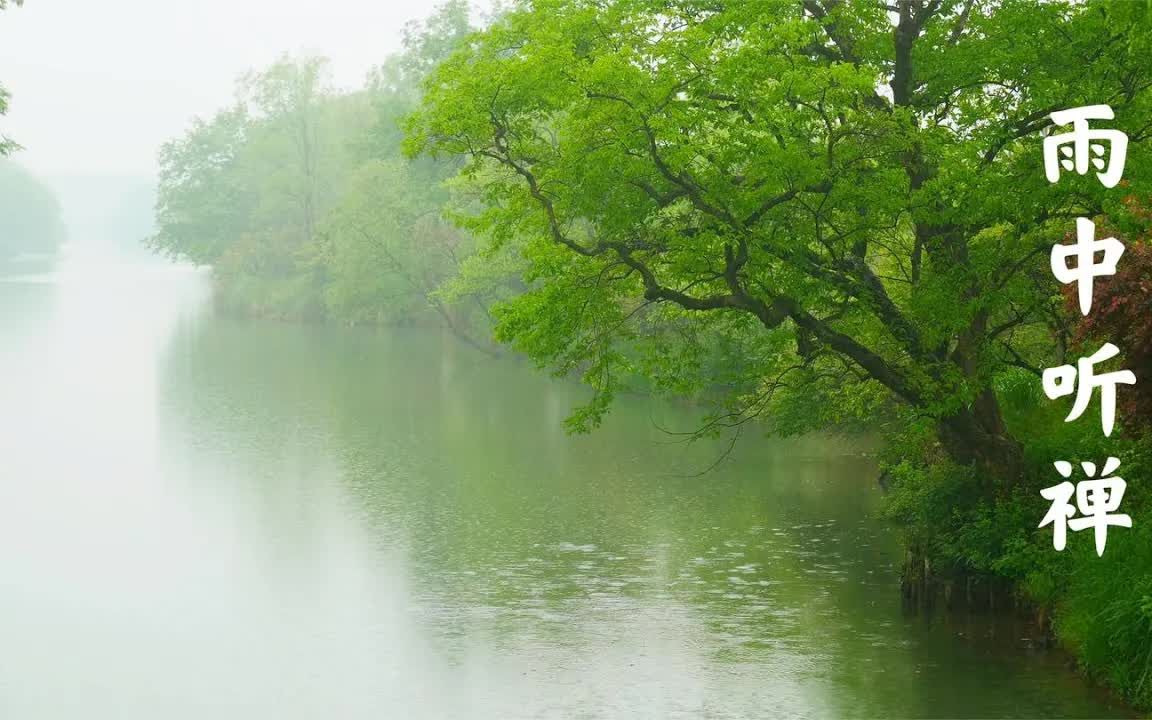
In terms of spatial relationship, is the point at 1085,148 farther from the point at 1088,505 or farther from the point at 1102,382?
the point at 1088,505

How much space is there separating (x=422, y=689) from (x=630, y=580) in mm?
4443

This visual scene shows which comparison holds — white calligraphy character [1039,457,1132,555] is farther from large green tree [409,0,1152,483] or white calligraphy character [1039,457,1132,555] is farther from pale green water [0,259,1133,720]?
large green tree [409,0,1152,483]

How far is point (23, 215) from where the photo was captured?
122 m

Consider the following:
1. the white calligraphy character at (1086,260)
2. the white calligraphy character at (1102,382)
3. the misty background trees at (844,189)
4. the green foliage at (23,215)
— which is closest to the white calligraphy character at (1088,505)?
the misty background trees at (844,189)

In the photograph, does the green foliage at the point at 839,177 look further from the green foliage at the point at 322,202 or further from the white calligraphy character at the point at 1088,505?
the green foliage at the point at 322,202

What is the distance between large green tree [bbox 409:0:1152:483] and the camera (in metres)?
13.9

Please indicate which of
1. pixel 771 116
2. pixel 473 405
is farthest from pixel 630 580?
pixel 473 405

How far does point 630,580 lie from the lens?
57.8ft

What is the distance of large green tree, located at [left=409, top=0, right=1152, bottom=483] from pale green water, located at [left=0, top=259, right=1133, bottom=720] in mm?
2464

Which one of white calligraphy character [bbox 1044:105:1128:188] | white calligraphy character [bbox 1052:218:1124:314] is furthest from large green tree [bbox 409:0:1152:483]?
white calligraphy character [bbox 1052:218:1124:314]

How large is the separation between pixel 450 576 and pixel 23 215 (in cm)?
11341

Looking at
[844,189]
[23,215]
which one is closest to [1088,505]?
[844,189]

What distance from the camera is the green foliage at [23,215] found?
118 metres

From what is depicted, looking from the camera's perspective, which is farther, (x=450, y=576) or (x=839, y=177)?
(x=450, y=576)
